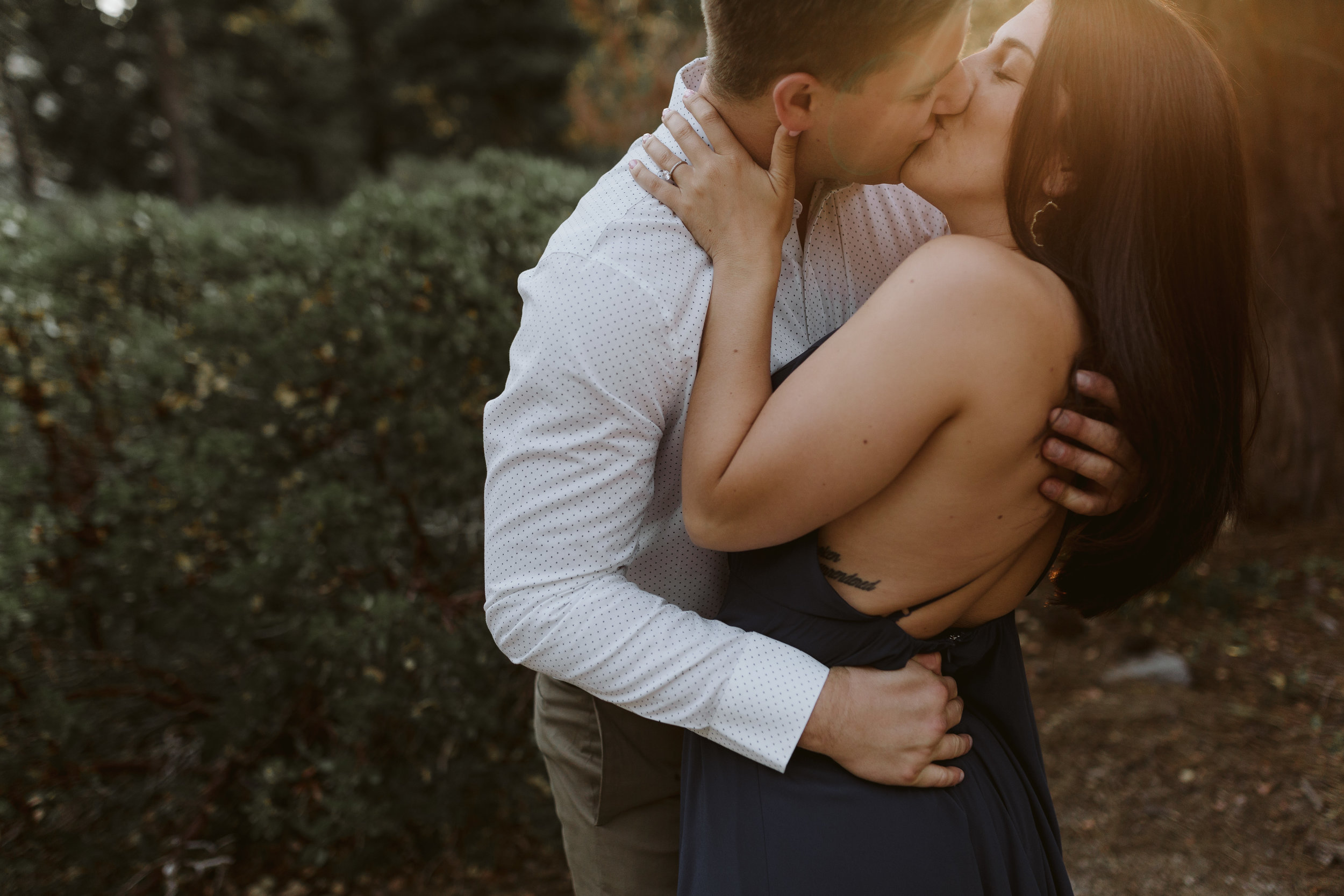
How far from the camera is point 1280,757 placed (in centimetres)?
329

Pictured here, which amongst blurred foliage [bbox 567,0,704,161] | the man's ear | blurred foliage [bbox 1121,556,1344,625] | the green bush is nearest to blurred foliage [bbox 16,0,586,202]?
blurred foliage [bbox 567,0,704,161]

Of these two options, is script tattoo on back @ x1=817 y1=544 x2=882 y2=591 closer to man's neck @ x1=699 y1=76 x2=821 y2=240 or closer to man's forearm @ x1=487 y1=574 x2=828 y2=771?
man's forearm @ x1=487 y1=574 x2=828 y2=771

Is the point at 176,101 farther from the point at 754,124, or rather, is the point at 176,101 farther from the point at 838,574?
the point at 838,574

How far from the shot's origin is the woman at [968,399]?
1.34m

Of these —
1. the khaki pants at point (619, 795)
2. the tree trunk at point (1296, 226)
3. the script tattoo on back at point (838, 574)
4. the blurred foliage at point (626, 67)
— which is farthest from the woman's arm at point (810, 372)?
the blurred foliage at point (626, 67)

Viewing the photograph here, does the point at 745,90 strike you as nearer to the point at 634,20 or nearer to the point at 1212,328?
the point at 1212,328

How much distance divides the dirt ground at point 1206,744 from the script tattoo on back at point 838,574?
1.63m

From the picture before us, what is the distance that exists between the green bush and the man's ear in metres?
1.97

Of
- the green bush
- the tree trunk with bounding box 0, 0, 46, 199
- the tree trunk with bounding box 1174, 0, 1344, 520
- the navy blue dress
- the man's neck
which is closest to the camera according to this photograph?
the navy blue dress

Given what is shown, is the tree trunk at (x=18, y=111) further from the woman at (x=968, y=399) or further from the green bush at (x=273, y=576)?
the woman at (x=968, y=399)

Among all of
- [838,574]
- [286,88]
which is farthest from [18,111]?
[838,574]

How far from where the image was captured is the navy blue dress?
1423 mm

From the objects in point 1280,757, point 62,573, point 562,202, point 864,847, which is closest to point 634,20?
point 562,202

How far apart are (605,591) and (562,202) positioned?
109 inches
